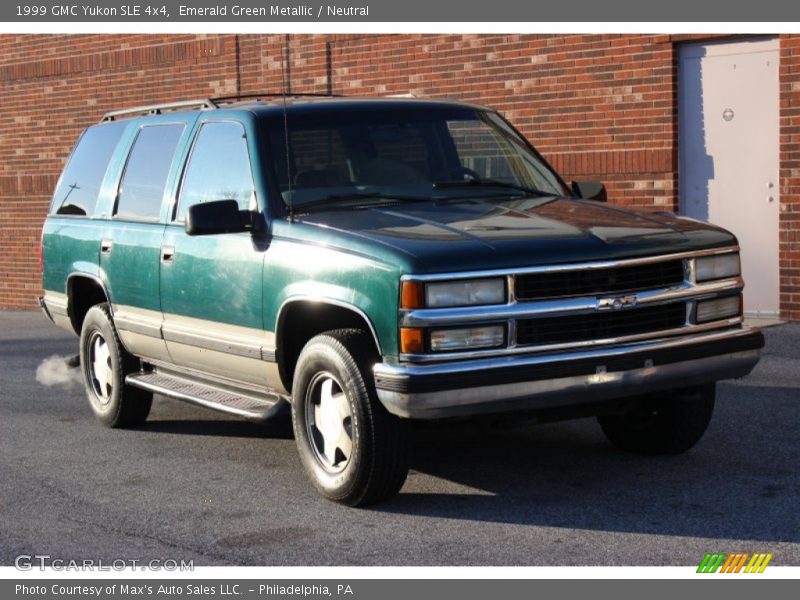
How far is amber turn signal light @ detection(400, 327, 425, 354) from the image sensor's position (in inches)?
227

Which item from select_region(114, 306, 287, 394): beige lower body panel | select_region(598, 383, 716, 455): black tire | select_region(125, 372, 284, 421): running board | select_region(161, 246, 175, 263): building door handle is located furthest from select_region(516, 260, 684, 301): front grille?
select_region(161, 246, 175, 263): building door handle

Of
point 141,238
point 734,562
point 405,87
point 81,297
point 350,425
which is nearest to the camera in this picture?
point 734,562

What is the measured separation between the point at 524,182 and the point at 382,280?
75.3 inches

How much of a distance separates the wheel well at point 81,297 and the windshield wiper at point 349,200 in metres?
2.70

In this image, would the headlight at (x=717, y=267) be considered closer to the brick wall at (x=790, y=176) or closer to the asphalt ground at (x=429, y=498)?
the asphalt ground at (x=429, y=498)

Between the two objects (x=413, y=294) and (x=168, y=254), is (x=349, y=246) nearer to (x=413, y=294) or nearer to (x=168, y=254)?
(x=413, y=294)

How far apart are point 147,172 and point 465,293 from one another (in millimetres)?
3221

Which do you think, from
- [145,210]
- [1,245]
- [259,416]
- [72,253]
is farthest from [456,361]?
[1,245]

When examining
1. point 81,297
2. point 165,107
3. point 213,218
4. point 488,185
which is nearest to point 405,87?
point 81,297

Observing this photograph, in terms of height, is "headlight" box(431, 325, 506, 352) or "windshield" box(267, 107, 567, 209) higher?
"windshield" box(267, 107, 567, 209)

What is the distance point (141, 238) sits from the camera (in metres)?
8.09

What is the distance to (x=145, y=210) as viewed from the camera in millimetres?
8219

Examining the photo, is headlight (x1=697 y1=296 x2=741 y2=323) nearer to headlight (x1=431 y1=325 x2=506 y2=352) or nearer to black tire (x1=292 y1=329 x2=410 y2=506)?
headlight (x1=431 y1=325 x2=506 y2=352)

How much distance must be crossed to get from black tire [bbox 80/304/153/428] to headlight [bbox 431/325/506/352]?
3.41 m
